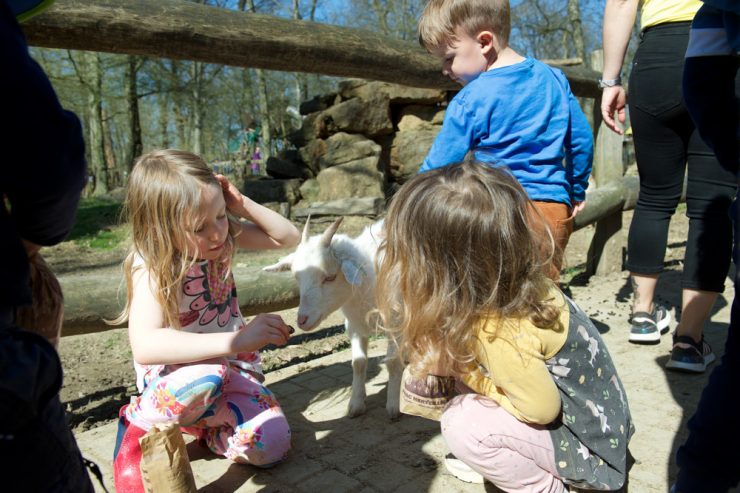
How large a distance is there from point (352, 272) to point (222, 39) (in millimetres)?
1426

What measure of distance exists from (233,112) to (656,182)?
3001cm

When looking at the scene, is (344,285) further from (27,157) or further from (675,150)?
(27,157)

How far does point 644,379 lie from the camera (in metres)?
2.95

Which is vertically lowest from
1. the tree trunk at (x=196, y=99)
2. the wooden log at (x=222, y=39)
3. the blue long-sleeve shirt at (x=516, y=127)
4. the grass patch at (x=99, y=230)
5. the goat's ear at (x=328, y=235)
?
the grass patch at (x=99, y=230)

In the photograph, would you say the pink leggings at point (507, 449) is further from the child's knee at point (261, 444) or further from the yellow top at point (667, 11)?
the yellow top at point (667, 11)

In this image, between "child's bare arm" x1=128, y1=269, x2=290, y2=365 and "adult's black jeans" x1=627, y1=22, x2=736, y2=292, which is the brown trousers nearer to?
"adult's black jeans" x1=627, y1=22, x2=736, y2=292

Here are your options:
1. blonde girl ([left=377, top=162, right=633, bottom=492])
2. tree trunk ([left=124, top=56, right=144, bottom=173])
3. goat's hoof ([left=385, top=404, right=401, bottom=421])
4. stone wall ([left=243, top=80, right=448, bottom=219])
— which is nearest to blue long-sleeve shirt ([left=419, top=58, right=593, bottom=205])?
blonde girl ([left=377, top=162, right=633, bottom=492])

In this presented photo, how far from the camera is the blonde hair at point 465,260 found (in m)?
1.77

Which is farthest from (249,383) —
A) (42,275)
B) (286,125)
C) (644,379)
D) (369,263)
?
(286,125)

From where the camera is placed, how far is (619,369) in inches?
122

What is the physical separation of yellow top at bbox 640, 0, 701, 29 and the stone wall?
6936 mm

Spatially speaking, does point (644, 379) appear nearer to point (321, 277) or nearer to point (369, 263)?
point (369, 263)

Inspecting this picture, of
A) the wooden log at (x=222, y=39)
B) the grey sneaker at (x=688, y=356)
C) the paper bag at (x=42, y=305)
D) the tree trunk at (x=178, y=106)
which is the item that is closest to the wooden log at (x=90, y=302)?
the wooden log at (x=222, y=39)

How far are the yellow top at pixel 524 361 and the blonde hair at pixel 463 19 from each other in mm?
1345
